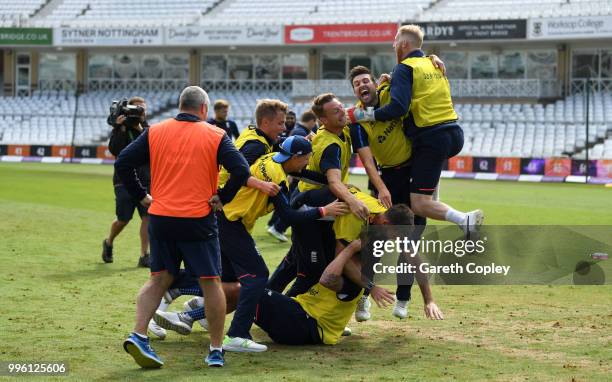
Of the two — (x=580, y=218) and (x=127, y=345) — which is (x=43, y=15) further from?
(x=127, y=345)

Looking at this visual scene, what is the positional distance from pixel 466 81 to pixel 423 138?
38016mm

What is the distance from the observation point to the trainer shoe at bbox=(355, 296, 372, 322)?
891 centimetres

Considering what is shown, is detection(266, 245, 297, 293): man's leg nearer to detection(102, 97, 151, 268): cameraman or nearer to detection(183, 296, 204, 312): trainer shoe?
detection(183, 296, 204, 312): trainer shoe

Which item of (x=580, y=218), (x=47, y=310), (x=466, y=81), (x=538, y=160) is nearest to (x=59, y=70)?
(x=466, y=81)

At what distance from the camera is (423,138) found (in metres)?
8.91

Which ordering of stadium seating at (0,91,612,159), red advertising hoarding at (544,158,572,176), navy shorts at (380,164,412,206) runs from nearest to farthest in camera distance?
1. navy shorts at (380,164,412,206)
2. red advertising hoarding at (544,158,572,176)
3. stadium seating at (0,91,612,159)

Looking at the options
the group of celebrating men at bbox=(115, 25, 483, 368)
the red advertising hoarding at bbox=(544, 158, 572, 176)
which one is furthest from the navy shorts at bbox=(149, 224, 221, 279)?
the red advertising hoarding at bbox=(544, 158, 572, 176)

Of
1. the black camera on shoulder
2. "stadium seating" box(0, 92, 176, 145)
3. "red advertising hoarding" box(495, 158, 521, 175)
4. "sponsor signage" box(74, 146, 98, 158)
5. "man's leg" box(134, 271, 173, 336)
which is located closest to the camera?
"man's leg" box(134, 271, 173, 336)

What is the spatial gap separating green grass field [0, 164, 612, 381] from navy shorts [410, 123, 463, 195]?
1268 mm

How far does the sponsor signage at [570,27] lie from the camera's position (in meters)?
42.8

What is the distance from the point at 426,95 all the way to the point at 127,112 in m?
4.64

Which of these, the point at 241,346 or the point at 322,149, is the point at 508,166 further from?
the point at 241,346

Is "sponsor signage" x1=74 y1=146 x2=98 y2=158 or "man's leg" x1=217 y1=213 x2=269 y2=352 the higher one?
"man's leg" x1=217 y1=213 x2=269 y2=352

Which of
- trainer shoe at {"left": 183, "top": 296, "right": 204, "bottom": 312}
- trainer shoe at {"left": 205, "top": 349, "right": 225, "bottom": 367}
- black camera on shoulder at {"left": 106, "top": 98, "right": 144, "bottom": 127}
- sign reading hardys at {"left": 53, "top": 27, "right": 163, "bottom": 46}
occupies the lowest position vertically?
trainer shoe at {"left": 205, "top": 349, "right": 225, "bottom": 367}
